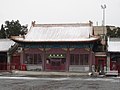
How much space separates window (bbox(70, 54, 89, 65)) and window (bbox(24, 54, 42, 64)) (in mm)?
4575

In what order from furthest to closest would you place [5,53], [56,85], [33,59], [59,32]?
[5,53], [59,32], [33,59], [56,85]

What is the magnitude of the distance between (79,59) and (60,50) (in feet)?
9.65

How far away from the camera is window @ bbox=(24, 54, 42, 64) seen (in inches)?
1963

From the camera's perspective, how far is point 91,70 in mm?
47812

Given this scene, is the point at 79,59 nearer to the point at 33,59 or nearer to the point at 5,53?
the point at 33,59

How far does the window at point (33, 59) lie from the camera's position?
164 feet

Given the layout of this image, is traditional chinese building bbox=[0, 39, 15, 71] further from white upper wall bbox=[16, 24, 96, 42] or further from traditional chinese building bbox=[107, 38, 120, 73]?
traditional chinese building bbox=[107, 38, 120, 73]

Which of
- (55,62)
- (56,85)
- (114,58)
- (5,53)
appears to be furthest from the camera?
(5,53)

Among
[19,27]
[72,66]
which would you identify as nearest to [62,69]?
[72,66]

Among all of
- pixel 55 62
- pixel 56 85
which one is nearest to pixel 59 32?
pixel 55 62

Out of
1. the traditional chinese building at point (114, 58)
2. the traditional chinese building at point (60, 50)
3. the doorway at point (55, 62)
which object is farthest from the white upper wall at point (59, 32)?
the traditional chinese building at point (114, 58)

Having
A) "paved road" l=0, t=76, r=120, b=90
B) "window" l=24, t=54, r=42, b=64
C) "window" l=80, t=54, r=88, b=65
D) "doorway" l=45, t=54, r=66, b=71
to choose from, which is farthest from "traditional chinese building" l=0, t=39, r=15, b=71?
"paved road" l=0, t=76, r=120, b=90

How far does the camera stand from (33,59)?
164 ft

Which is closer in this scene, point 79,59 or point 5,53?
point 79,59
